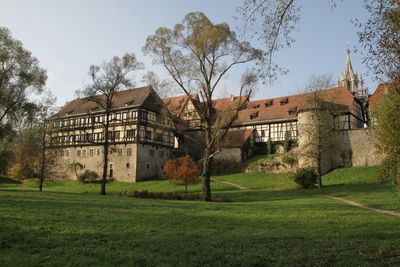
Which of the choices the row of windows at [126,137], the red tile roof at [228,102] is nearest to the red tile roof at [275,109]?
the red tile roof at [228,102]

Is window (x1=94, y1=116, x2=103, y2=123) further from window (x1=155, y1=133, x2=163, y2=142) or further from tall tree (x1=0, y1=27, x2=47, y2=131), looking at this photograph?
tall tree (x1=0, y1=27, x2=47, y2=131)

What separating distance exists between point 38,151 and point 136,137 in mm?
16065

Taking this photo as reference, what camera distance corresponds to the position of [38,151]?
146 ft

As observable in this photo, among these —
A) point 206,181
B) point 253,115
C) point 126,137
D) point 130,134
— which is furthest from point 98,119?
point 206,181

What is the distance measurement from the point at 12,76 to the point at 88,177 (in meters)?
27.6

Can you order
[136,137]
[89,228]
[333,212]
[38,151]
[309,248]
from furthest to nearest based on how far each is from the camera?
[136,137], [38,151], [333,212], [89,228], [309,248]

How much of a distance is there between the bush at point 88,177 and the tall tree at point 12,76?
84.2ft

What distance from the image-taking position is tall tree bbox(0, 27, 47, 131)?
112ft

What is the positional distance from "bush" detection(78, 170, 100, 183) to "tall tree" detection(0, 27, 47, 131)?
25654 millimetres

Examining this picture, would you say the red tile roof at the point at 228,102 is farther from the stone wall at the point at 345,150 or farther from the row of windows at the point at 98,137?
the row of windows at the point at 98,137

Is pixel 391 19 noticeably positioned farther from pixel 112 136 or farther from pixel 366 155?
pixel 112 136

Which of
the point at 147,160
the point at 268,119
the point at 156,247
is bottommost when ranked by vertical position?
the point at 156,247

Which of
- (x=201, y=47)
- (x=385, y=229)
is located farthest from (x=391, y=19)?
(x=201, y=47)

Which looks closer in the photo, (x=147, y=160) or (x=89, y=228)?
(x=89, y=228)
